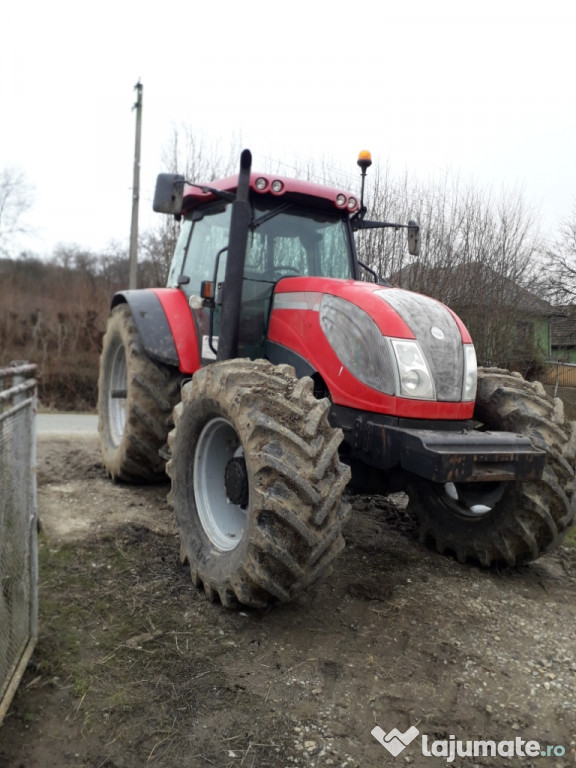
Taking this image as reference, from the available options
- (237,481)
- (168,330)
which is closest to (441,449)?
(237,481)

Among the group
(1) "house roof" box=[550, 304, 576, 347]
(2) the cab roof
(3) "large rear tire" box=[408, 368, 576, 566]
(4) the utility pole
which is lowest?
(3) "large rear tire" box=[408, 368, 576, 566]

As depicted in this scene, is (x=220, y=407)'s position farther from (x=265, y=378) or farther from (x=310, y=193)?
(x=310, y=193)

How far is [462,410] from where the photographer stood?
343 cm

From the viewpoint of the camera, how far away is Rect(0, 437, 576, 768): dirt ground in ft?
7.28

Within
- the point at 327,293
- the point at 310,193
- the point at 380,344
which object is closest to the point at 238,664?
the point at 380,344

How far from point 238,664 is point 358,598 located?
888mm

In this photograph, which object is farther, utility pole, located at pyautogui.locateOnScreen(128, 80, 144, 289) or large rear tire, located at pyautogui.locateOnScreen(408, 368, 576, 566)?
utility pole, located at pyautogui.locateOnScreen(128, 80, 144, 289)

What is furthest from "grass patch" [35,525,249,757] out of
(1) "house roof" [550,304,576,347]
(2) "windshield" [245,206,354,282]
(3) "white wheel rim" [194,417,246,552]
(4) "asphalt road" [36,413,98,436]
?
(1) "house roof" [550,304,576,347]

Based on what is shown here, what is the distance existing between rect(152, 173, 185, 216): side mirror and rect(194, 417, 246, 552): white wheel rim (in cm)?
139

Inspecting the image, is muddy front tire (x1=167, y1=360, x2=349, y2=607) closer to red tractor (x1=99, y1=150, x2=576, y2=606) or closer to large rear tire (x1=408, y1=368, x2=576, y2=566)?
red tractor (x1=99, y1=150, x2=576, y2=606)

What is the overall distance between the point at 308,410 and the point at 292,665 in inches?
43.5

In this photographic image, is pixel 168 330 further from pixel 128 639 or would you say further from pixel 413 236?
pixel 128 639

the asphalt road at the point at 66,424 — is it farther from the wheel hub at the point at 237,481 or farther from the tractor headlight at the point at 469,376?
the tractor headlight at the point at 469,376

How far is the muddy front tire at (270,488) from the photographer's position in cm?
272
